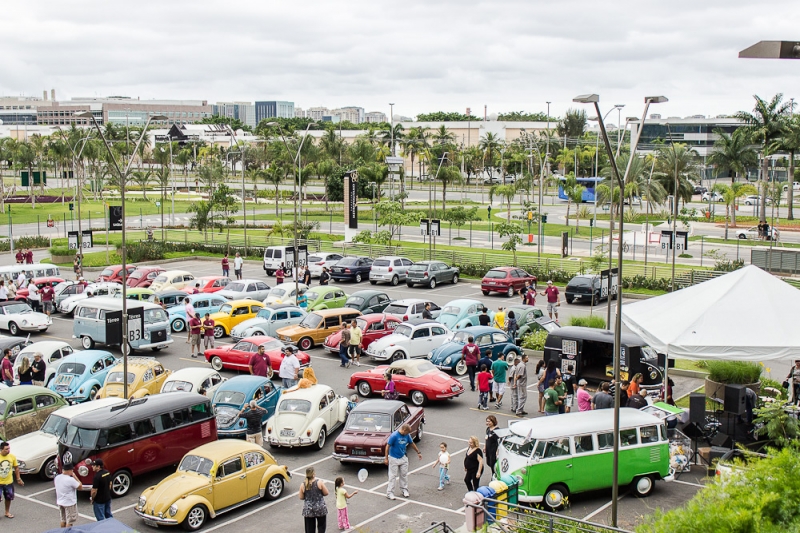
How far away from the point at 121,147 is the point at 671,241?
95.9 metres

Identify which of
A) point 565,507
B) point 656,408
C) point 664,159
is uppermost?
point 664,159

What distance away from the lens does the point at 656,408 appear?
17922 millimetres

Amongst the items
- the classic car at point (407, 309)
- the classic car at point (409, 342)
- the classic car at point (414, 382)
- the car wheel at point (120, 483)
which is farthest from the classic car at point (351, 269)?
the car wheel at point (120, 483)

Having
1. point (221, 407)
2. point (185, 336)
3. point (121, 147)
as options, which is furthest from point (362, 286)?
point (121, 147)

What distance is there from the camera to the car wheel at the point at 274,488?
16.1 meters

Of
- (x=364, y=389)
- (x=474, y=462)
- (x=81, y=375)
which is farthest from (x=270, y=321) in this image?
(x=474, y=462)

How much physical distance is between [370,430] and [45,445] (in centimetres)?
708

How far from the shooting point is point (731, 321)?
747 inches

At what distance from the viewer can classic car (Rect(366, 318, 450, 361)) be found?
27031 millimetres

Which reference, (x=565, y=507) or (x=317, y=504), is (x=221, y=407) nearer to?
(x=317, y=504)

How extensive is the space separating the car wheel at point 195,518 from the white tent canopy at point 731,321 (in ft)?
35.6

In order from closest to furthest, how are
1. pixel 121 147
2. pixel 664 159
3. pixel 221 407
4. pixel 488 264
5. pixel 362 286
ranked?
pixel 221 407
pixel 362 286
pixel 488 264
pixel 664 159
pixel 121 147

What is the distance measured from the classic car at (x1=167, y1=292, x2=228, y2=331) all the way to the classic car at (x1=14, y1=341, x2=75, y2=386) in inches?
287

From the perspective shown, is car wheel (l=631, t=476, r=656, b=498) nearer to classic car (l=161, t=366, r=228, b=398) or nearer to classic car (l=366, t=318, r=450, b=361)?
classic car (l=161, t=366, r=228, b=398)
